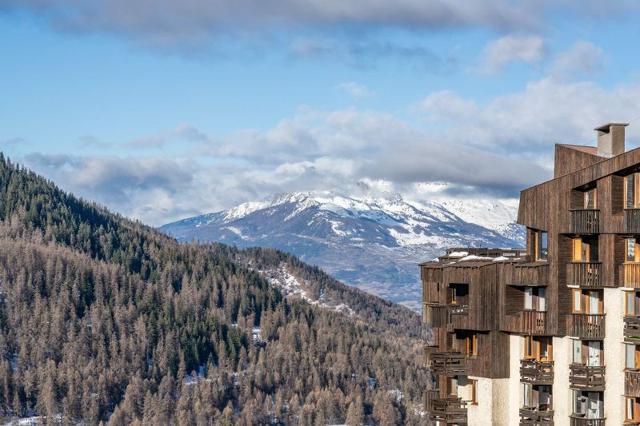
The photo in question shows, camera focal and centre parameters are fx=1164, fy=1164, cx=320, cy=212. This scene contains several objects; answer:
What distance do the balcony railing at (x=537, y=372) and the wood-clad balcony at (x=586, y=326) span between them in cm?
323

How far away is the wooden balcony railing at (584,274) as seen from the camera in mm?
65438

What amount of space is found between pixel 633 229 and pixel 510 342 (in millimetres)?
13352

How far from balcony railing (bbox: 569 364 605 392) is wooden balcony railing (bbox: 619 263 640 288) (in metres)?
5.13

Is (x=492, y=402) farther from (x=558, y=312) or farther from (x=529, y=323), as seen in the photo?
(x=558, y=312)

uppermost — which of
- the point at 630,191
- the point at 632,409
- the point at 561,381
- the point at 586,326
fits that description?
the point at 630,191

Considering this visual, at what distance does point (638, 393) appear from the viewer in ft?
207

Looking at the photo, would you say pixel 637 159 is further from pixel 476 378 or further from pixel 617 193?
pixel 476 378

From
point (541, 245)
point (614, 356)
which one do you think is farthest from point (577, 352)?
point (541, 245)

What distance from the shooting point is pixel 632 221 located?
63.4 m

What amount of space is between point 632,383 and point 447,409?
1754cm

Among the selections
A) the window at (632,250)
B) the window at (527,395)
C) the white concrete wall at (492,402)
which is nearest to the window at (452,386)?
the white concrete wall at (492,402)

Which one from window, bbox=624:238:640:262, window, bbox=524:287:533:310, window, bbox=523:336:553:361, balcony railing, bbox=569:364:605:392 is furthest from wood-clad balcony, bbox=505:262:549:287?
window, bbox=624:238:640:262

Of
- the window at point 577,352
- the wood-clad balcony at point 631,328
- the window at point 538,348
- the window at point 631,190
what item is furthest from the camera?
the window at point 538,348

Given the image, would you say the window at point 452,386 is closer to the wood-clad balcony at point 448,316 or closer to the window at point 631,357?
the wood-clad balcony at point 448,316
